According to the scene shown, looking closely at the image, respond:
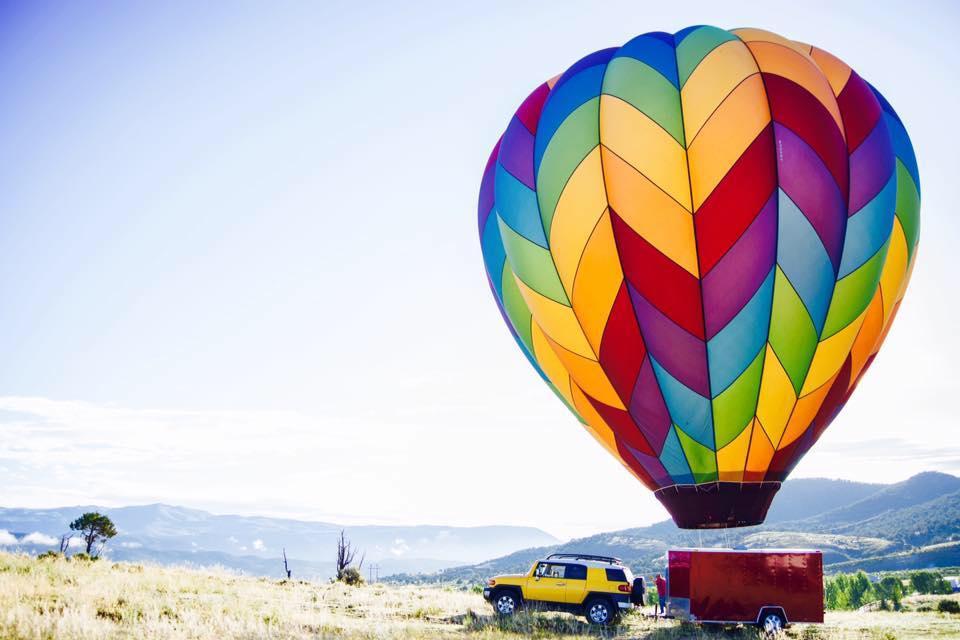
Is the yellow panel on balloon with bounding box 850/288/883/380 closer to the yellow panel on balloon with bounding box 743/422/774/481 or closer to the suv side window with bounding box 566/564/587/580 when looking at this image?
the yellow panel on balloon with bounding box 743/422/774/481

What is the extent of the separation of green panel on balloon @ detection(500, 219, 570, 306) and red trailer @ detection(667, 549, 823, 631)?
19.9ft

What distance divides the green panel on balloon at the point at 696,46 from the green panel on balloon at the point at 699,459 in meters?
7.23

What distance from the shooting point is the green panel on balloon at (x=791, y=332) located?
14.8 m

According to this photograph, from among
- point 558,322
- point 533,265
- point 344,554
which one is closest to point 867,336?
point 558,322

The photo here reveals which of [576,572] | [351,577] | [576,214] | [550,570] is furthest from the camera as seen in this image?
[351,577]

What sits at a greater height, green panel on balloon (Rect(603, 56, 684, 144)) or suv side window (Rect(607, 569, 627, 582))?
green panel on balloon (Rect(603, 56, 684, 144))

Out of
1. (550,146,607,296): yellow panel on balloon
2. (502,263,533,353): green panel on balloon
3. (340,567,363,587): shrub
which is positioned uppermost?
(550,146,607,296): yellow panel on balloon

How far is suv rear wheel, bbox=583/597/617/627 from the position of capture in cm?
1662

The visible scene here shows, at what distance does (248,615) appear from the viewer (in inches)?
571

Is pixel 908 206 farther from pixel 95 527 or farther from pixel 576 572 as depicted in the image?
pixel 95 527

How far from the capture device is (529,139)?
17469 mm

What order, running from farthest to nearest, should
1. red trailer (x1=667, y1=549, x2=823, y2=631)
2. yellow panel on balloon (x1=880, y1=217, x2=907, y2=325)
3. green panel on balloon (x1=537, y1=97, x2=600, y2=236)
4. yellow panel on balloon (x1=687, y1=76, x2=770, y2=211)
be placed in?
yellow panel on balloon (x1=880, y1=217, x2=907, y2=325), green panel on balloon (x1=537, y1=97, x2=600, y2=236), red trailer (x1=667, y1=549, x2=823, y2=631), yellow panel on balloon (x1=687, y1=76, x2=770, y2=211)

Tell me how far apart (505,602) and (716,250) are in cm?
938

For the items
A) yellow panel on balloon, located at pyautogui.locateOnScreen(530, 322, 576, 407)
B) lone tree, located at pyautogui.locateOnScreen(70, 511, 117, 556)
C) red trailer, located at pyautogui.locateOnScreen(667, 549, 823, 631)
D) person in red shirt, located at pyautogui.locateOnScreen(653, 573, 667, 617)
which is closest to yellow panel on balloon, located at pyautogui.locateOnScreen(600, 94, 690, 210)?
yellow panel on balloon, located at pyautogui.locateOnScreen(530, 322, 576, 407)
